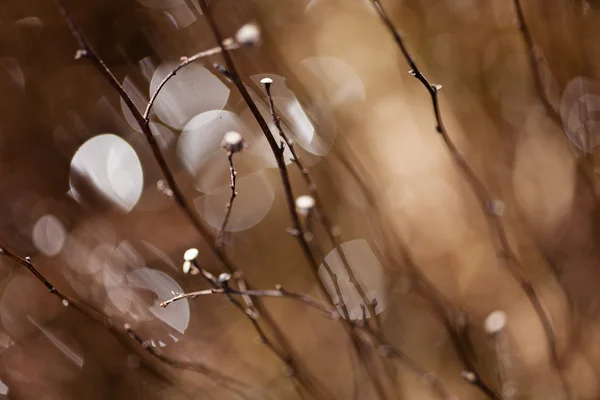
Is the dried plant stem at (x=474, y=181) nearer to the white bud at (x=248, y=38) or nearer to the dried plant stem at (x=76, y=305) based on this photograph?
the white bud at (x=248, y=38)

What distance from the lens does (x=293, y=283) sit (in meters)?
1.04

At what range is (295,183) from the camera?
1.05m

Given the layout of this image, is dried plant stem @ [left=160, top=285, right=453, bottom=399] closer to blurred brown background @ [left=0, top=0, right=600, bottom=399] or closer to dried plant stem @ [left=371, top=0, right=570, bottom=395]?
dried plant stem @ [left=371, top=0, right=570, bottom=395]

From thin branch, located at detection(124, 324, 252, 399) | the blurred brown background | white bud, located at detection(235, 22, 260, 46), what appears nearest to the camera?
white bud, located at detection(235, 22, 260, 46)

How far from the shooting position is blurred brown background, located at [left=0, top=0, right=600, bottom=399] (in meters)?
0.82

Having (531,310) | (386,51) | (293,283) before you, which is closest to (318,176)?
(293,283)

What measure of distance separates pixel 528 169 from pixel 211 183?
0.72 metres

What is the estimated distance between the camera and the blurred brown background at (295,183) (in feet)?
2.68

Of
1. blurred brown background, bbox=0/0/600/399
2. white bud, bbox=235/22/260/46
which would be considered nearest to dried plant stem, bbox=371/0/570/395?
white bud, bbox=235/22/260/46

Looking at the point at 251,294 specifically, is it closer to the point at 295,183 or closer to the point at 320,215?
the point at 320,215

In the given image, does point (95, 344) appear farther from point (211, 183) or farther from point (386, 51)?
point (386, 51)

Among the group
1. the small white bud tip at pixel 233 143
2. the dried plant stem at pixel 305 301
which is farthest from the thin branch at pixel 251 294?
the small white bud tip at pixel 233 143

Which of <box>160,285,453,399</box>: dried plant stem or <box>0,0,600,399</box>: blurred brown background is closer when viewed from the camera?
<box>160,285,453,399</box>: dried plant stem

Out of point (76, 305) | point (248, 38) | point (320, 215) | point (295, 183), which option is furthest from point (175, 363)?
point (295, 183)
